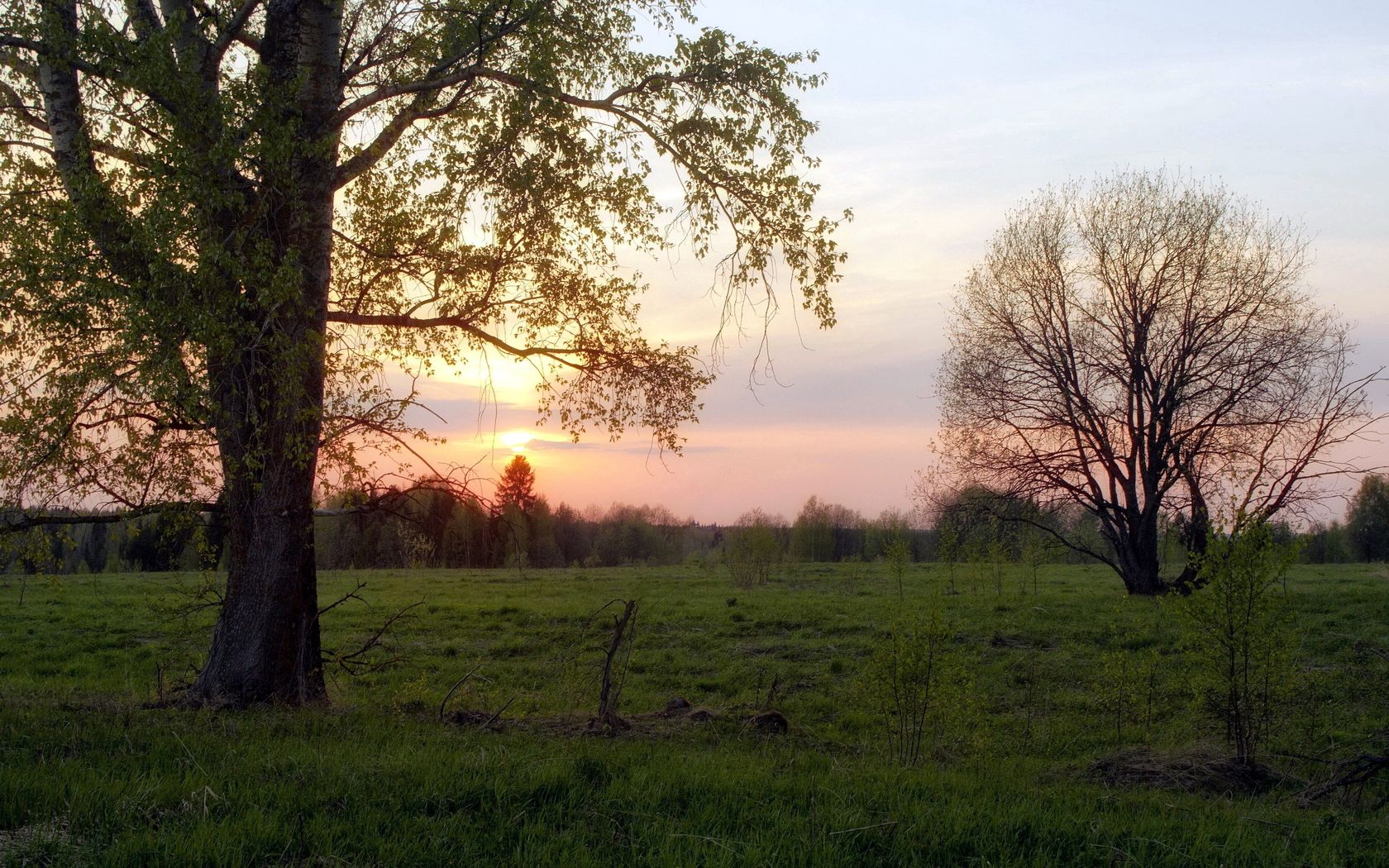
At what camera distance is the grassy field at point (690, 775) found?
4.05 metres

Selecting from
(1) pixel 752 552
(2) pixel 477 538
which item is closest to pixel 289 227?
(2) pixel 477 538

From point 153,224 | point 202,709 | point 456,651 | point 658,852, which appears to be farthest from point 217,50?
point 456,651

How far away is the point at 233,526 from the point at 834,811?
6594mm

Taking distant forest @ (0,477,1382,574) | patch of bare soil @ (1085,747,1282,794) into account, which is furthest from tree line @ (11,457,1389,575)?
patch of bare soil @ (1085,747,1282,794)

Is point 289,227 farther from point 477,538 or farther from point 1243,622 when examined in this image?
point 477,538

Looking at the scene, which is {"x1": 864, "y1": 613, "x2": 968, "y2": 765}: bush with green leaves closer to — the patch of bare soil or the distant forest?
the patch of bare soil

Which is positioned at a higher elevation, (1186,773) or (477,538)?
(477,538)

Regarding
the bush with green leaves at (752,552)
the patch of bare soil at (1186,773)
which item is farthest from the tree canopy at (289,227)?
the bush with green leaves at (752,552)

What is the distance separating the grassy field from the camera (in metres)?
4.05

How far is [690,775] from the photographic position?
5.42 m

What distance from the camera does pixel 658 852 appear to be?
4.00 m

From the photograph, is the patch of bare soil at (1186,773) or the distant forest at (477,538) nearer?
the patch of bare soil at (1186,773)

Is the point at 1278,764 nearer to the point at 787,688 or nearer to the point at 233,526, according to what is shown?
the point at 787,688

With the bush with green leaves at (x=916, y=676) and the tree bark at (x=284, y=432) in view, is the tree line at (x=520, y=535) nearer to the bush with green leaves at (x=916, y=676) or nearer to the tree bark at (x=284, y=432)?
the tree bark at (x=284, y=432)
